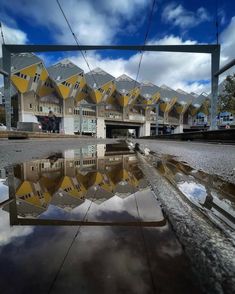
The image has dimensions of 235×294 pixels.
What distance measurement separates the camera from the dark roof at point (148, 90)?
77.8m

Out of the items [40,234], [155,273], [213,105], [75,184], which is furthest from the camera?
[213,105]

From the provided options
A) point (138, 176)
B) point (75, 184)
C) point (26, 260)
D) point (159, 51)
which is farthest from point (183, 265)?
point (159, 51)

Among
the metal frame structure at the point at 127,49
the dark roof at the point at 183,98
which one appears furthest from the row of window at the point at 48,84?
the dark roof at the point at 183,98

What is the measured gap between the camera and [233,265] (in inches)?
28.9

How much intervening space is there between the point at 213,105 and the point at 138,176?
1237cm

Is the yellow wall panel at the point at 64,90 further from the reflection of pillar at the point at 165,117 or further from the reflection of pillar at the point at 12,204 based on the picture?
the reflection of pillar at the point at 12,204

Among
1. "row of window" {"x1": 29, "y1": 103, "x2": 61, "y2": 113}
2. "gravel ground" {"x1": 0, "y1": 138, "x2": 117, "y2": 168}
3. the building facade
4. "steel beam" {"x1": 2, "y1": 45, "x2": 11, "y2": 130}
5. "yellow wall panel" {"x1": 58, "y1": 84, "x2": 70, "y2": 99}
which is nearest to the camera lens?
"gravel ground" {"x1": 0, "y1": 138, "x2": 117, "y2": 168}

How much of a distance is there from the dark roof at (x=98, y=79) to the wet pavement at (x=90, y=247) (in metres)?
67.1

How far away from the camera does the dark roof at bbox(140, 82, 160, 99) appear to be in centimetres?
7781

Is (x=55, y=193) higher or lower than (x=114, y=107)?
lower

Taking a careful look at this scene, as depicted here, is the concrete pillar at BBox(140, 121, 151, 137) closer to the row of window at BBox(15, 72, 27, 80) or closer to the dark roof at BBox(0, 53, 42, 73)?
the dark roof at BBox(0, 53, 42, 73)

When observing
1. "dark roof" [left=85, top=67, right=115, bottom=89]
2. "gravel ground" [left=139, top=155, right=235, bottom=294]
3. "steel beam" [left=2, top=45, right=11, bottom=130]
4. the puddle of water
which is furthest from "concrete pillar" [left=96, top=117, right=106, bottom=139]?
"gravel ground" [left=139, top=155, right=235, bottom=294]

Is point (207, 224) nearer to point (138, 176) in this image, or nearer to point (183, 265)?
point (183, 265)

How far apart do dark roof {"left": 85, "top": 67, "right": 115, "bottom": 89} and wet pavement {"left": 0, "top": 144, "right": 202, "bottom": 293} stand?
67.1 m
